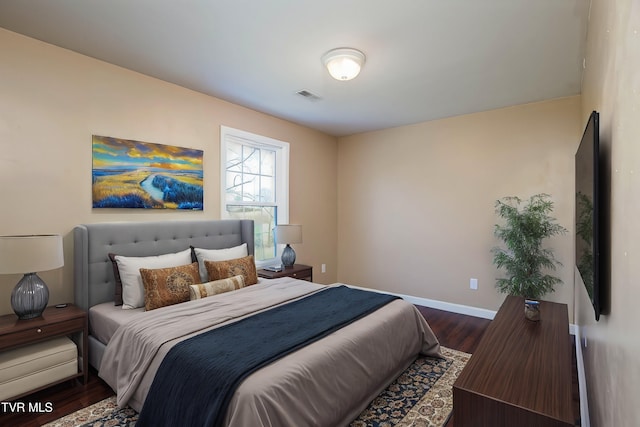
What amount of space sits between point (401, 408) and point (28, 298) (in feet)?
8.69

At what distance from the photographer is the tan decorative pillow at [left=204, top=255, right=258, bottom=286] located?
297 cm

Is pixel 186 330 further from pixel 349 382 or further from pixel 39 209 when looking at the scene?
pixel 39 209

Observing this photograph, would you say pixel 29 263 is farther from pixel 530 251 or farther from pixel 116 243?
pixel 530 251

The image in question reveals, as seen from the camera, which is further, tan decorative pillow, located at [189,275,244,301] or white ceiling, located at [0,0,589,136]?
tan decorative pillow, located at [189,275,244,301]

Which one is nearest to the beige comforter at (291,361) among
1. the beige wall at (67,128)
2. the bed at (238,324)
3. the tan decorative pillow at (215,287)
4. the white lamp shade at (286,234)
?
the bed at (238,324)

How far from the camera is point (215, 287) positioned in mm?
2781

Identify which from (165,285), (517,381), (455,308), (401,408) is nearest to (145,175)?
(165,285)

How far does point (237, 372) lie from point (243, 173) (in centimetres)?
283

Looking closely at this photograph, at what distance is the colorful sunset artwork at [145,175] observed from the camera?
2721 mm

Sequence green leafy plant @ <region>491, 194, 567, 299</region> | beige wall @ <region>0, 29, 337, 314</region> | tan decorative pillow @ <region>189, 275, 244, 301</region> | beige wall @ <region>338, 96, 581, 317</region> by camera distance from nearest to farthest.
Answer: beige wall @ <region>0, 29, 337, 314</region> < tan decorative pillow @ <region>189, 275, 244, 301</region> < green leafy plant @ <region>491, 194, 567, 299</region> < beige wall @ <region>338, 96, 581, 317</region>

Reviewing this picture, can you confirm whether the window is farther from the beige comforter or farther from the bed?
the beige comforter

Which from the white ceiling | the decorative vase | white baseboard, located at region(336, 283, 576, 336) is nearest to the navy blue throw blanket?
the decorative vase

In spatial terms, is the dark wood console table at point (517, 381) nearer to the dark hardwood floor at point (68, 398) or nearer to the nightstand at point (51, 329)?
the dark hardwood floor at point (68, 398)

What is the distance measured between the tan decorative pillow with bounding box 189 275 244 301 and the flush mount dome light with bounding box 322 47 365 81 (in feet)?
6.69
